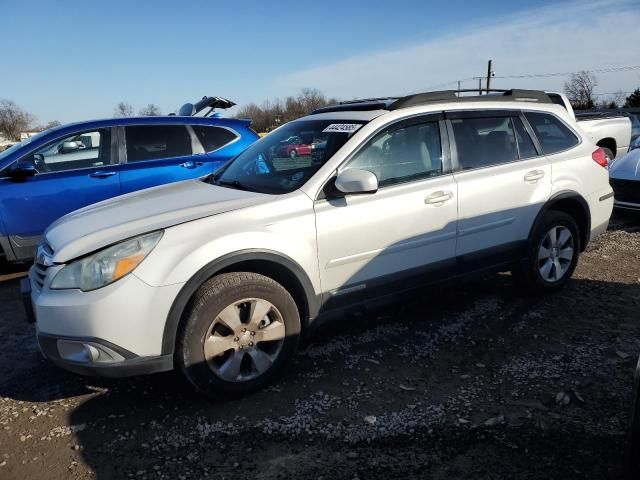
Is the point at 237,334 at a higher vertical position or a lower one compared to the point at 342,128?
lower

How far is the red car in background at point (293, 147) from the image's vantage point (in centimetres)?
389

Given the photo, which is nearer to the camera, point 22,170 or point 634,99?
point 22,170

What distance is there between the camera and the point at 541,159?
176 inches

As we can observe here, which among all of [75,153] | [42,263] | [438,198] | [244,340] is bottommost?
[244,340]

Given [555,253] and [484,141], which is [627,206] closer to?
[555,253]

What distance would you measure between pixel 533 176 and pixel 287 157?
2.10 m

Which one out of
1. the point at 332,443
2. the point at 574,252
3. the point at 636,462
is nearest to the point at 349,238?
the point at 332,443

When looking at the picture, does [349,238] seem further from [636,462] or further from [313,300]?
[636,462]

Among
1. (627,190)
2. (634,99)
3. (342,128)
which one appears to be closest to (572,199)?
(342,128)

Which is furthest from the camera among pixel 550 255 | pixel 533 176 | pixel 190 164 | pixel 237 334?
pixel 190 164

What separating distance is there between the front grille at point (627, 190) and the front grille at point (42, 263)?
7.38 m

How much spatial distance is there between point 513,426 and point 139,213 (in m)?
2.50

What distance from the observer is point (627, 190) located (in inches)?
289

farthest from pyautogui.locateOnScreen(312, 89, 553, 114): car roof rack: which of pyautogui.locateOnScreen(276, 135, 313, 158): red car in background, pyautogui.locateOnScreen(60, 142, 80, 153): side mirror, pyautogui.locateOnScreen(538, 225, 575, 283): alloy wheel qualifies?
pyautogui.locateOnScreen(60, 142, 80, 153): side mirror
